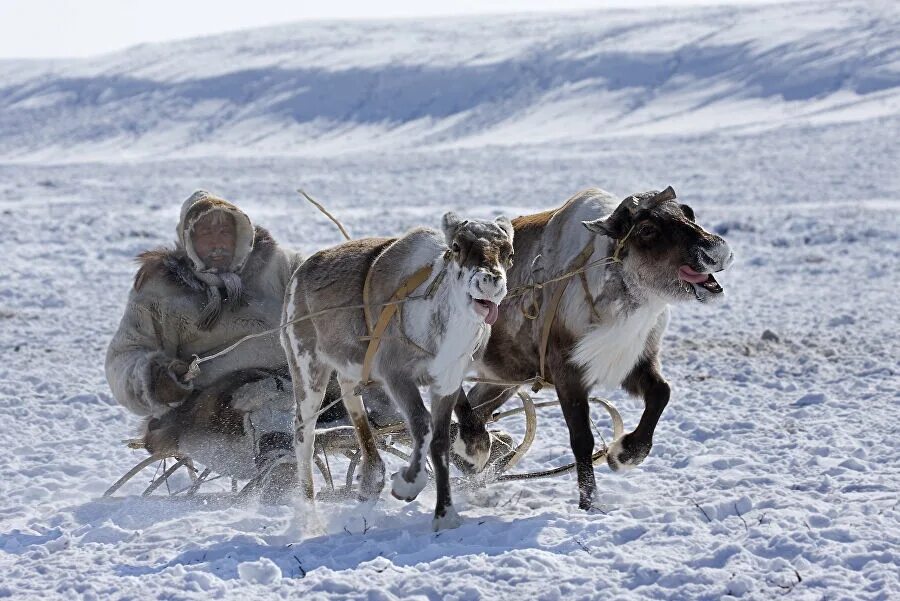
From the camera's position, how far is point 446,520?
5.20m

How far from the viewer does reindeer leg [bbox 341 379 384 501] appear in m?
5.82

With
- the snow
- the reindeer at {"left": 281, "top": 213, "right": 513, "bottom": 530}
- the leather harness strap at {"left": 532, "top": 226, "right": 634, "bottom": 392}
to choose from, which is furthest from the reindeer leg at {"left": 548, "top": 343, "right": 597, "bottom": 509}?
the reindeer at {"left": 281, "top": 213, "right": 513, "bottom": 530}

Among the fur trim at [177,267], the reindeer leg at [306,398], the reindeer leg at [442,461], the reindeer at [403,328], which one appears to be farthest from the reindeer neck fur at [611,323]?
the fur trim at [177,267]

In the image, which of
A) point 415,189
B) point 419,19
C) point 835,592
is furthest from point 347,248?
point 419,19

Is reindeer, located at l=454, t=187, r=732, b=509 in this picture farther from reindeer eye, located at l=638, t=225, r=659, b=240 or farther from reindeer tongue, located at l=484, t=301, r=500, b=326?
reindeer tongue, located at l=484, t=301, r=500, b=326

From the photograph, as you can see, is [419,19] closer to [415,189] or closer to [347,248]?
[415,189]

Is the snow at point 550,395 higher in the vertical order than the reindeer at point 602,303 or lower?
lower

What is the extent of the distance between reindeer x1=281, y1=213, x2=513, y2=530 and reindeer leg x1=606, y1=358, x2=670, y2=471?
80 cm

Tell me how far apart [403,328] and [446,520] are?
87cm

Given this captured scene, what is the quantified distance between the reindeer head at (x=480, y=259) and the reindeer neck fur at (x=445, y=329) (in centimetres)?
9

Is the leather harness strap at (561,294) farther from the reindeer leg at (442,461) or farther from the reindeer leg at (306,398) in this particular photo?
the reindeer leg at (306,398)

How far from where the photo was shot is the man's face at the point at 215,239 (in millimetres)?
6586

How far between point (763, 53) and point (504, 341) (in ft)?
183

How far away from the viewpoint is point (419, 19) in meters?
90.1
